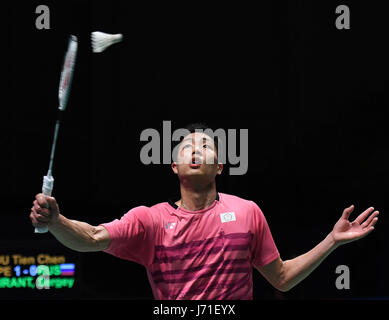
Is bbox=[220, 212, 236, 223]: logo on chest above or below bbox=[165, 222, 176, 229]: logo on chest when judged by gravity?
above

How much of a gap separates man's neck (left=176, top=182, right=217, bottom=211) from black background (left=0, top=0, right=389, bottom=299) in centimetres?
239

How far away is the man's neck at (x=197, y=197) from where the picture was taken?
3648 mm

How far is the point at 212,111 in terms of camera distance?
6176mm

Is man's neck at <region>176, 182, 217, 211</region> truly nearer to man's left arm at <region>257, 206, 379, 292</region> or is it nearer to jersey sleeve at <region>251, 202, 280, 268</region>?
jersey sleeve at <region>251, 202, 280, 268</region>

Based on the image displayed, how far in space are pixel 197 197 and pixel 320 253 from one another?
0.67 meters

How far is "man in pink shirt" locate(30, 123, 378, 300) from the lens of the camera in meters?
3.48

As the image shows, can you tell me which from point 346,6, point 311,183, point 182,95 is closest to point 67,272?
point 182,95

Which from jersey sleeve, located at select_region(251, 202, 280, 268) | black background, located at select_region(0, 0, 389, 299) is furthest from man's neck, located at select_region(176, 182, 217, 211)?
black background, located at select_region(0, 0, 389, 299)

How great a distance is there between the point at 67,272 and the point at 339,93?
2621mm

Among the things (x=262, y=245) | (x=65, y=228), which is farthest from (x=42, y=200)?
(x=262, y=245)

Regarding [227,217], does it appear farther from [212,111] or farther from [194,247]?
[212,111]

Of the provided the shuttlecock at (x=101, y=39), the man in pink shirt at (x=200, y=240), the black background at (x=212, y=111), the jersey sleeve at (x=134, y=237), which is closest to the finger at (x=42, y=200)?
the man in pink shirt at (x=200, y=240)

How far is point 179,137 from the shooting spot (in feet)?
12.6
